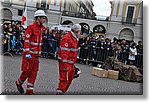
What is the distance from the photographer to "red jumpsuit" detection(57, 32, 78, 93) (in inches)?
133

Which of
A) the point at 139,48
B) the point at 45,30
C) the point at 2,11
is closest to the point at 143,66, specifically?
the point at 139,48

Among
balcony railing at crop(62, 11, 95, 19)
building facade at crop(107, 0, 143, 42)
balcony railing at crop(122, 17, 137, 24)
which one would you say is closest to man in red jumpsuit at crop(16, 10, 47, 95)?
balcony railing at crop(62, 11, 95, 19)

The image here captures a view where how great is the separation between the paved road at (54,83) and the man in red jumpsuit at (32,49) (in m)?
0.17

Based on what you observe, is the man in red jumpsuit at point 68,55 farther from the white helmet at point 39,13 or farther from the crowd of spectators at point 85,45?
the white helmet at point 39,13

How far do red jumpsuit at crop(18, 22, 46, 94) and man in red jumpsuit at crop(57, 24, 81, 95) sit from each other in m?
0.31

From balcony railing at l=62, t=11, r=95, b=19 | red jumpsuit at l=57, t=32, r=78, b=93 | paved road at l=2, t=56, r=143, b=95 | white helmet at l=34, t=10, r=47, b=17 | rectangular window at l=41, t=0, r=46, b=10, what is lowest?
paved road at l=2, t=56, r=143, b=95

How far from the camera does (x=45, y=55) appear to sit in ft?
12.5

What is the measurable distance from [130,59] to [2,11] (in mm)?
2238

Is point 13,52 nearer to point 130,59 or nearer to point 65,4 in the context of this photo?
point 65,4

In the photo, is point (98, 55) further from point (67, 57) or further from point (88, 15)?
point (67, 57)

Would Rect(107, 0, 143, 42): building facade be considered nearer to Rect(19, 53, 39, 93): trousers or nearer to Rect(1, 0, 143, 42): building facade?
Rect(1, 0, 143, 42): building facade

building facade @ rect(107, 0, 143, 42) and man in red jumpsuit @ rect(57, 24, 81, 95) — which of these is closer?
man in red jumpsuit @ rect(57, 24, 81, 95)

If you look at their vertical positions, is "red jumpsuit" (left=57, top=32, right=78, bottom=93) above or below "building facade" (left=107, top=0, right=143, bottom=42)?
below

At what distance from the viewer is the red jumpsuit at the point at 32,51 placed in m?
3.35
